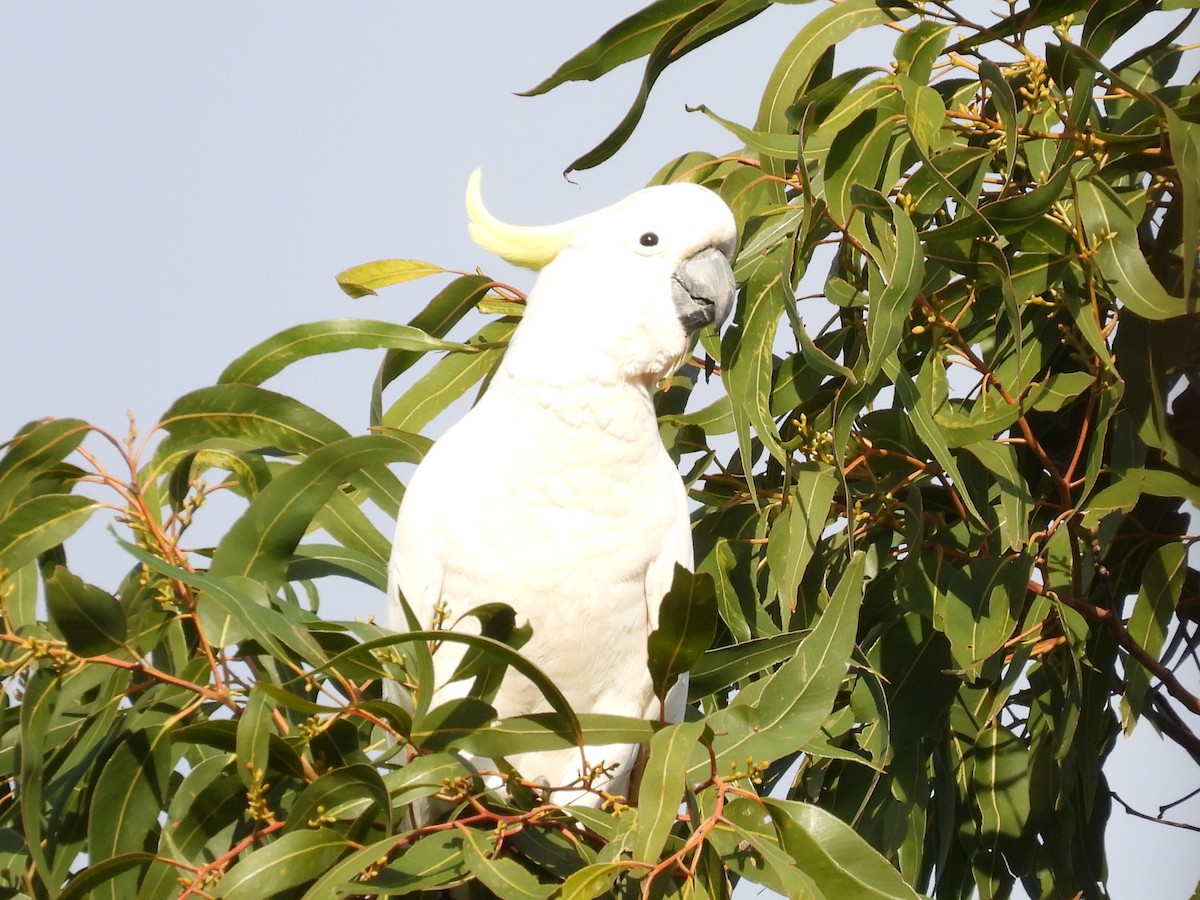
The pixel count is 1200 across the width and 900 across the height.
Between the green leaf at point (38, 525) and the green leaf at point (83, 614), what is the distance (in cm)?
18

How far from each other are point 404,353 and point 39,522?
1.95 ft

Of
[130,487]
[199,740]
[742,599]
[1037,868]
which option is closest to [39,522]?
[130,487]

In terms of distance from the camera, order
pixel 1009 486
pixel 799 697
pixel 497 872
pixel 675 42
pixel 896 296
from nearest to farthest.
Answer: pixel 497 872, pixel 799 697, pixel 896 296, pixel 1009 486, pixel 675 42

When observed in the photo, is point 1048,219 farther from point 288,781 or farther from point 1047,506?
point 288,781

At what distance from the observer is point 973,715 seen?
1910 mm

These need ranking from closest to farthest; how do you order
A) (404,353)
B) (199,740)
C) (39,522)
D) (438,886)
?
(438,886) < (199,740) < (39,522) < (404,353)

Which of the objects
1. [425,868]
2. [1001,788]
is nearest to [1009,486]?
[1001,788]

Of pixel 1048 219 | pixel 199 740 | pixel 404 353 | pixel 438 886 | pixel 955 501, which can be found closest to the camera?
pixel 438 886

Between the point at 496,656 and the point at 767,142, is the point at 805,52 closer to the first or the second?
the point at 767,142

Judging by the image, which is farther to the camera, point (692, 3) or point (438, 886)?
point (692, 3)

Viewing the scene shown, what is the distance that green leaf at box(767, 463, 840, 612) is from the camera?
170 centimetres

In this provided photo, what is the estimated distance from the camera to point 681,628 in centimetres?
129

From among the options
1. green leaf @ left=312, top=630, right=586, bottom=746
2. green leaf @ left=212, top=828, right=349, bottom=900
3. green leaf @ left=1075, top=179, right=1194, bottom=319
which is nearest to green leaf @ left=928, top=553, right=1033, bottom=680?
green leaf @ left=1075, top=179, right=1194, bottom=319

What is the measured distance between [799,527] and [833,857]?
54 centimetres
